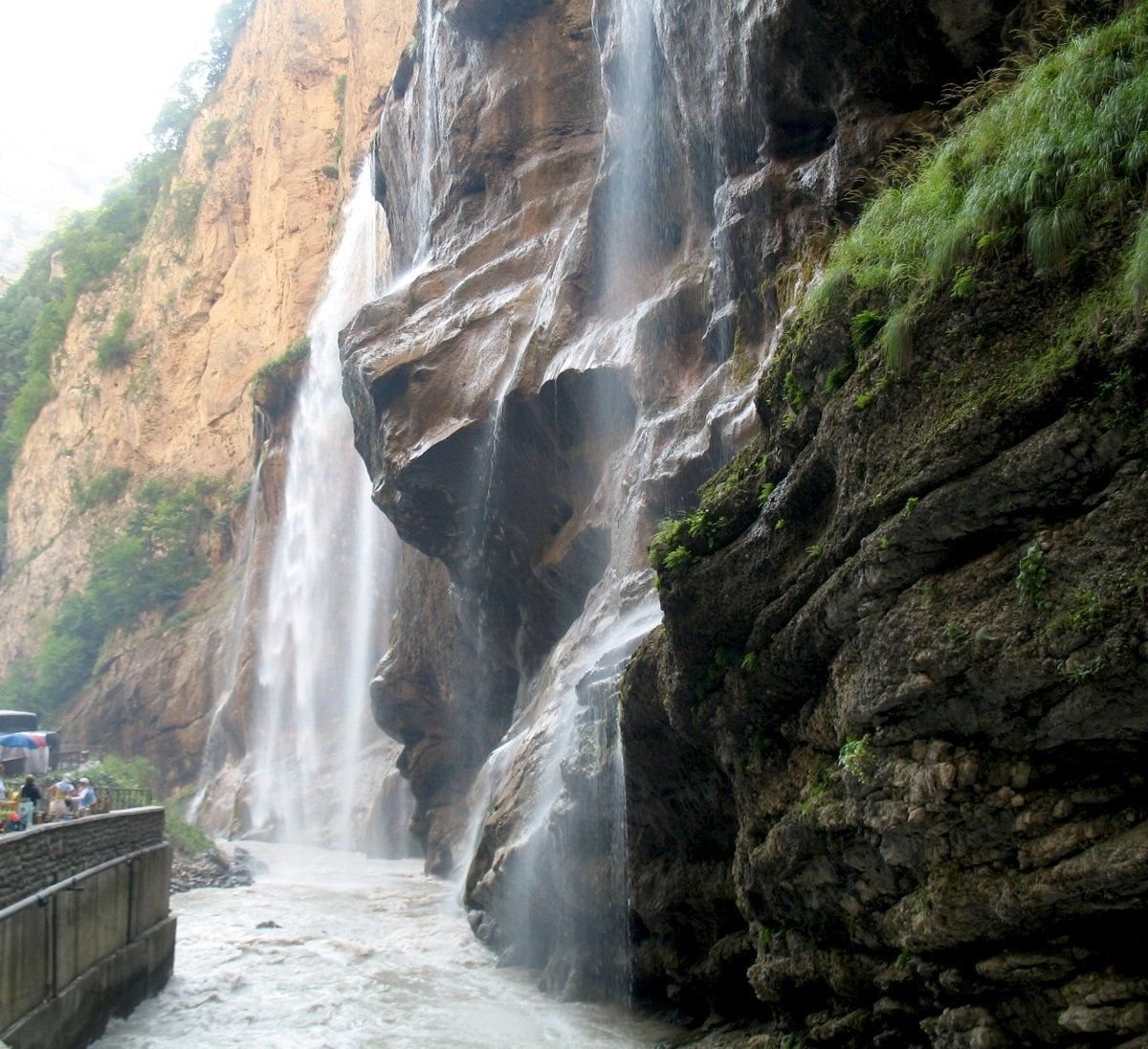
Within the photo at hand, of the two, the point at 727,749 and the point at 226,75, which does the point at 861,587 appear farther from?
the point at 226,75

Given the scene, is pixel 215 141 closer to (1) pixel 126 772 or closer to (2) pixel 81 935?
(1) pixel 126 772

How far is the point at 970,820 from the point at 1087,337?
3.02 m

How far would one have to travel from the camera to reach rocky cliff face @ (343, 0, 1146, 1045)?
260 inches

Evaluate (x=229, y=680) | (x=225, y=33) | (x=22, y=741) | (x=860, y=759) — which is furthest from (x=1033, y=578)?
(x=225, y=33)

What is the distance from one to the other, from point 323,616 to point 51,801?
18148mm

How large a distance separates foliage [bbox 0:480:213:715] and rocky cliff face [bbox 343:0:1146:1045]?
1065 inches

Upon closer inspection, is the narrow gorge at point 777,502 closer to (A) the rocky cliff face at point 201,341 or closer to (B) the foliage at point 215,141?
(A) the rocky cliff face at point 201,341

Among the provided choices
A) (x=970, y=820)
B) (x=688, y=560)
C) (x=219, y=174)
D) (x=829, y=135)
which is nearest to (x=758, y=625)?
(x=688, y=560)

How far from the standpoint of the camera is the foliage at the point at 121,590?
47781 millimetres

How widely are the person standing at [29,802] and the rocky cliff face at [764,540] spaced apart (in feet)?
21.1

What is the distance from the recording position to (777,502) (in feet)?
29.7

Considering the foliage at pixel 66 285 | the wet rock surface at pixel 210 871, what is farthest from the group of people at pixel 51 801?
the foliage at pixel 66 285

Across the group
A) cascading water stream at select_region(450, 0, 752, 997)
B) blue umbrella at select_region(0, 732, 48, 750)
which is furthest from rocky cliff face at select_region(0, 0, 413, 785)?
cascading water stream at select_region(450, 0, 752, 997)

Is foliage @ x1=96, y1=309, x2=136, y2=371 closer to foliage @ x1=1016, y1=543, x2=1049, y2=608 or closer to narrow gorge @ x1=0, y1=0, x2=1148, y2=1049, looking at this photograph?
narrow gorge @ x1=0, y1=0, x2=1148, y2=1049
